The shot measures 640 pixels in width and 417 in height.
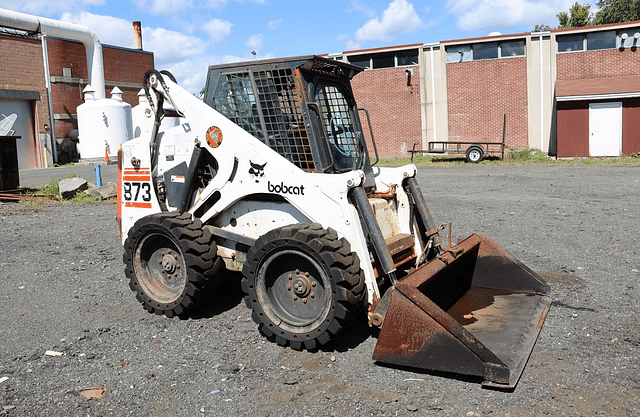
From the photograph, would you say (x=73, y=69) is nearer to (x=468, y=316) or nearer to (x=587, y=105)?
(x=587, y=105)

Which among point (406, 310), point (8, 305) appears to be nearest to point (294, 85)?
point (406, 310)

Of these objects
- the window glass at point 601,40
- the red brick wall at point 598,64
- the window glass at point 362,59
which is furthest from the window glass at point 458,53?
the window glass at point 601,40

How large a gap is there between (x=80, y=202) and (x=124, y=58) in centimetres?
2726

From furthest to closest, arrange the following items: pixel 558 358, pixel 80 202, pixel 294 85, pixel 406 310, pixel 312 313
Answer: pixel 80 202 → pixel 294 85 → pixel 312 313 → pixel 558 358 → pixel 406 310

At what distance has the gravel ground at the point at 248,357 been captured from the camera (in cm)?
358

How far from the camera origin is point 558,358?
4.16 m

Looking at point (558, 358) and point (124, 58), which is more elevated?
point (124, 58)

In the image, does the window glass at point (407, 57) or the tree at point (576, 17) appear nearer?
the window glass at point (407, 57)

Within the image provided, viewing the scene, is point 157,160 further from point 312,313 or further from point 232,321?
point 312,313

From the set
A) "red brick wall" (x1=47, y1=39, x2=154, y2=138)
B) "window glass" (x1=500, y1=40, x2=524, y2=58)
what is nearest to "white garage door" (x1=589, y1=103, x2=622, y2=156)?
"window glass" (x1=500, y1=40, x2=524, y2=58)

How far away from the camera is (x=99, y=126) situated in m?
30.6

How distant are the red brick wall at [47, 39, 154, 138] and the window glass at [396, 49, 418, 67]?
18731mm

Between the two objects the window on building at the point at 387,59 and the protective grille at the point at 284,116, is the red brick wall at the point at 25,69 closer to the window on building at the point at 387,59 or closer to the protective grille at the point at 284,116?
the window on building at the point at 387,59

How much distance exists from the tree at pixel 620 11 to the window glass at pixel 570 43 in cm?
3761
